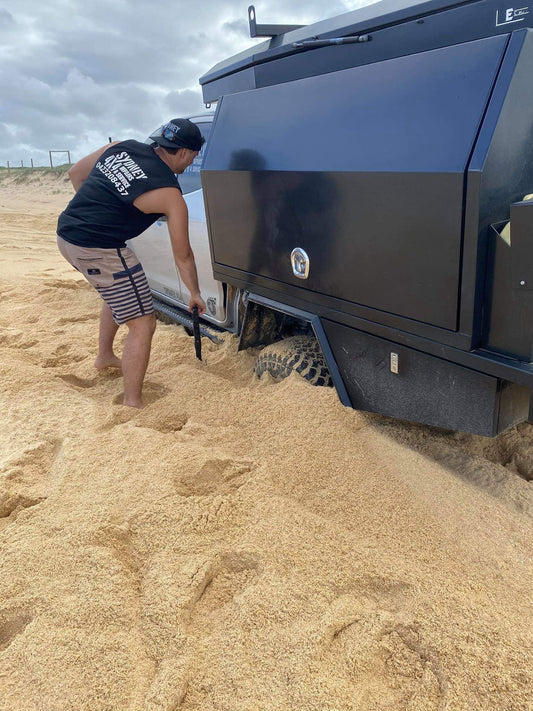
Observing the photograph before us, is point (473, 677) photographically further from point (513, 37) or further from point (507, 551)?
point (513, 37)

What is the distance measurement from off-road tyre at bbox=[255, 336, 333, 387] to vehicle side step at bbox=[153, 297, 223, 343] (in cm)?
87

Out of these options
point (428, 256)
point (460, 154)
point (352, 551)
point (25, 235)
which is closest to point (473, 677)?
point (352, 551)

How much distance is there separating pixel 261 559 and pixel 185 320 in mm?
2720

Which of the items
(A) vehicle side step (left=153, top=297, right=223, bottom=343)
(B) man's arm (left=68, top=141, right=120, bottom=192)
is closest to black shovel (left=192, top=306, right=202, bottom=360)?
(A) vehicle side step (left=153, top=297, right=223, bottom=343)

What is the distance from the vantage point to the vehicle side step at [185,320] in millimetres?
3953

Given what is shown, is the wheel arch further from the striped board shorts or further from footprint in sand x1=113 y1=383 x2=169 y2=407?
the striped board shorts

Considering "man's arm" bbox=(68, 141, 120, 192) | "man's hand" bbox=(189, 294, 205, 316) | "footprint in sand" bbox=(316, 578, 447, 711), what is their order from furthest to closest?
"man's arm" bbox=(68, 141, 120, 192) → "man's hand" bbox=(189, 294, 205, 316) → "footprint in sand" bbox=(316, 578, 447, 711)

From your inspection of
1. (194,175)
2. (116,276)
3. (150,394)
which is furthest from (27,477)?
(194,175)

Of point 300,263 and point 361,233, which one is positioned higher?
point 361,233

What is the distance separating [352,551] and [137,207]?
7.12ft

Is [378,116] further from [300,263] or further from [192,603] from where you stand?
[192,603]

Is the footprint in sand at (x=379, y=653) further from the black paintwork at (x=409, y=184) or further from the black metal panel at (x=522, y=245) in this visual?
the black metal panel at (x=522, y=245)

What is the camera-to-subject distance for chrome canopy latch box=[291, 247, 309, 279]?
8.18 feet

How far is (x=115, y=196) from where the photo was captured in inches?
124
